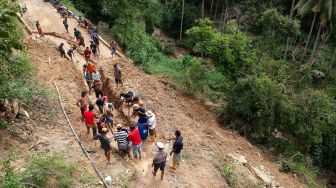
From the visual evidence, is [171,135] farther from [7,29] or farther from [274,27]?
[274,27]

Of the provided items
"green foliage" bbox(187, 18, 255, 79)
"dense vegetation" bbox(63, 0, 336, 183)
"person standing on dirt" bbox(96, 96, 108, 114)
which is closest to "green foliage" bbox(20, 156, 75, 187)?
"person standing on dirt" bbox(96, 96, 108, 114)

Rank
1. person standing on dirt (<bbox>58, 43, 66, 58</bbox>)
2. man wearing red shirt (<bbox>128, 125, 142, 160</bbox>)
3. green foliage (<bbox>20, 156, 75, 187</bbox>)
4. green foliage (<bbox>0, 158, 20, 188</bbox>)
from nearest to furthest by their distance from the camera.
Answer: green foliage (<bbox>0, 158, 20, 188</bbox>), green foliage (<bbox>20, 156, 75, 187</bbox>), man wearing red shirt (<bbox>128, 125, 142, 160</bbox>), person standing on dirt (<bbox>58, 43, 66, 58</bbox>)

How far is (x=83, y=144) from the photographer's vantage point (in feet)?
42.9

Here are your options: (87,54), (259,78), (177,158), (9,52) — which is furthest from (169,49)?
(9,52)

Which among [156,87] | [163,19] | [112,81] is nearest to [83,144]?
[112,81]

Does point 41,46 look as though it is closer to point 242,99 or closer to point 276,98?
point 242,99

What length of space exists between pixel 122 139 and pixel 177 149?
165 centimetres

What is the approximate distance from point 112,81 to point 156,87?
2.37 metres

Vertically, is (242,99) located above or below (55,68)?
below

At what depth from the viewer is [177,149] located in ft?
39.7

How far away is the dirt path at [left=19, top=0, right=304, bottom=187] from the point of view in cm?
1253

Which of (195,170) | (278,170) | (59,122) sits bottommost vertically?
(278,170)

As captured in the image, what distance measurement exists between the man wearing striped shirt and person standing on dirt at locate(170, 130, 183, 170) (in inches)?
53.7

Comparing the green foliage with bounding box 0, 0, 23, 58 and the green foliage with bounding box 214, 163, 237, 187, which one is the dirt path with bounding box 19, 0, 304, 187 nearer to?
the green foliage with bounding box 214, 163, 237, 187
